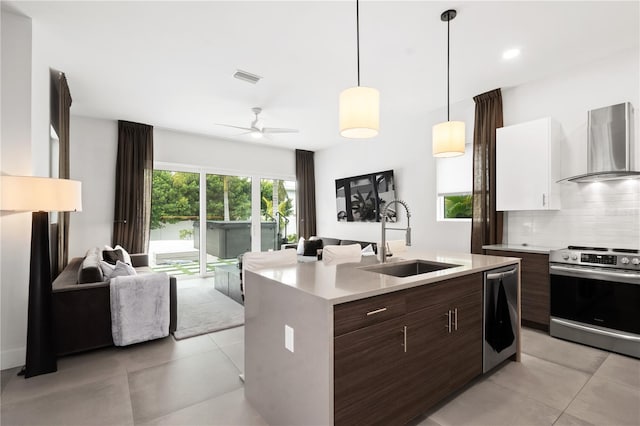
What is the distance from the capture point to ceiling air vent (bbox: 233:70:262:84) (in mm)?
3459

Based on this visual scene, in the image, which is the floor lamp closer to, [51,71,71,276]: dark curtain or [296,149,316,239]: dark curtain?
[51,71,71,276]: dark curtain

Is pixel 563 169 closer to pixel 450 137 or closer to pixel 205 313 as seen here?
pixel 450 137

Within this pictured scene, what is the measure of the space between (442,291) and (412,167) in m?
3.65

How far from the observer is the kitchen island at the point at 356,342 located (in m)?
1.42

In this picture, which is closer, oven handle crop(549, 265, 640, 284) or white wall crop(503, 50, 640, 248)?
oven handle crop(549, 265, 640, 284)

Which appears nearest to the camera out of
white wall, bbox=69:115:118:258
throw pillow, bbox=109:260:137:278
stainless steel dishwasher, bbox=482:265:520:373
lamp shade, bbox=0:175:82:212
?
lamp shade, bbox=0:175:82:212

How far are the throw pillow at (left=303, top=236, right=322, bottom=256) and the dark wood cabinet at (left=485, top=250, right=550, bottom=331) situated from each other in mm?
3591

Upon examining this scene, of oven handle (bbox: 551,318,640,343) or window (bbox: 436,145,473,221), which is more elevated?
window (bbox: 436,145,473,221)

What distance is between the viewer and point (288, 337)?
1.61m

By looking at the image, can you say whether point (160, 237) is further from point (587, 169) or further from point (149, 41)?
point (587, 169)

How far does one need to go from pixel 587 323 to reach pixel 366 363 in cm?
272

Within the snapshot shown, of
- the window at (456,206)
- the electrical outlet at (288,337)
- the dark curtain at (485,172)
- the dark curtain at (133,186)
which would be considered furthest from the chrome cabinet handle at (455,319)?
the dark curtain at (133,186)

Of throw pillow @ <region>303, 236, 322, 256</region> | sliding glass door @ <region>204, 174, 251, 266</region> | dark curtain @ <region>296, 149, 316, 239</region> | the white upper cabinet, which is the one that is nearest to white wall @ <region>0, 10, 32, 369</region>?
sliding glass door @ <region>204, 174, 251, 266</region>

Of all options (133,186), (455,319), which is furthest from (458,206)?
(133,186)
